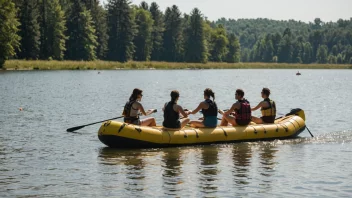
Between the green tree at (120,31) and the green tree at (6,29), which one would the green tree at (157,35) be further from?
the green tree at (6,29)

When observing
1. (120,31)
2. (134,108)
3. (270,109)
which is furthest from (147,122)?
(120,31)

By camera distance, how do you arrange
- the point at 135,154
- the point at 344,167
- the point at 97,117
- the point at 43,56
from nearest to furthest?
the point at 344,167, the point at 135,154, the point at 97,117, the point at 43,56

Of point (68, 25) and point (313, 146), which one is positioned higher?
point (68, 25)

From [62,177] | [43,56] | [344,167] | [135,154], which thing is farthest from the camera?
[43,56]

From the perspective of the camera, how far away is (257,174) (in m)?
13.1

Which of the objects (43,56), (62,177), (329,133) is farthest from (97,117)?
(43,56)

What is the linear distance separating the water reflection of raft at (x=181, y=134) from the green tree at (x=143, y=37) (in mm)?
88849

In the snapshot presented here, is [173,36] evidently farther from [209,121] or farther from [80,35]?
[209,121]

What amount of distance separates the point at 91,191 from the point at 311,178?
4553 millimetres

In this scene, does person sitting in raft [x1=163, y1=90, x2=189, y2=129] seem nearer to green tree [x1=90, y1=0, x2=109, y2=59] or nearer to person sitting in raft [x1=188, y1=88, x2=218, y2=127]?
person sitting in raft [x1=188, y1=88, x2=218, y2=127]

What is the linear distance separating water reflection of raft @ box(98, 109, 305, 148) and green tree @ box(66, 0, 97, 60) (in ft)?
236

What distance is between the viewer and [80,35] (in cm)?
8962

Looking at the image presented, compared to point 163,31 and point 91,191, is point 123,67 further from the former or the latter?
point 91,191

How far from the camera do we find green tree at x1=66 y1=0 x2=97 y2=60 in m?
88.6
